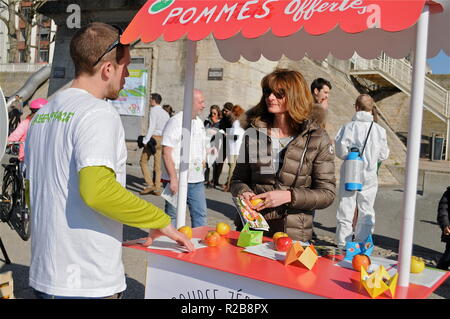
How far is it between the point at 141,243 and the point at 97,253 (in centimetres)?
83

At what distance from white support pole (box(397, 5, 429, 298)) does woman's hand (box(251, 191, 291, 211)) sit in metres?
0.83

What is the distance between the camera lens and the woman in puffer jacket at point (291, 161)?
301 centimetres

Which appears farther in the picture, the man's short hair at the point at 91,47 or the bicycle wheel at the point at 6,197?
the bicycle wheel at the point at 6,197

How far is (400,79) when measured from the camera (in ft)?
64.1

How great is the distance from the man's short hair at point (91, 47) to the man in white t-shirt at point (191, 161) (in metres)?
2.89

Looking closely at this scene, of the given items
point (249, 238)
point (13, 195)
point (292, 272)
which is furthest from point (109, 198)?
point (13, 195)

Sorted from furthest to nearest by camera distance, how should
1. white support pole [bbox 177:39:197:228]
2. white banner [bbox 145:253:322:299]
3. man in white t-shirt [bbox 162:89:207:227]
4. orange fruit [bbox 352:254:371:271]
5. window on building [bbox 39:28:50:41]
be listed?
window on building [bbox 39:28:50:41]
man in white t-shirt [bbox 162:89:207:227]
white support pole [bbox 177:39:197:228]
orange fruit [bbox 352:254:371:271]
white banner [bbox 145:253:322:299]

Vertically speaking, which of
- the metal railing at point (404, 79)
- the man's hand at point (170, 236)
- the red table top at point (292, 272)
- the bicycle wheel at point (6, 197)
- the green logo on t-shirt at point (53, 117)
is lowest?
the bicycle wheel at point (6, 197)

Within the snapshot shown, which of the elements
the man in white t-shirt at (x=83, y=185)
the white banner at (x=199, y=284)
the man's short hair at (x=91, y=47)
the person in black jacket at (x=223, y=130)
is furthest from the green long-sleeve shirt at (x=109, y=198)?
the person in black jacket at (x=223, y=130)

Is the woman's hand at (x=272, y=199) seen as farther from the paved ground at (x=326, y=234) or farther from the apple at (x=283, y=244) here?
the paved ground at (x=326, y=234)

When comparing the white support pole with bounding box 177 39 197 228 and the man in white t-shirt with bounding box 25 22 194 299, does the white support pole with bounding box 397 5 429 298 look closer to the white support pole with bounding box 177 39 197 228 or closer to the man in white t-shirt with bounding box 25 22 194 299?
the man in white t-shirt with bounding box 25 22 194 299

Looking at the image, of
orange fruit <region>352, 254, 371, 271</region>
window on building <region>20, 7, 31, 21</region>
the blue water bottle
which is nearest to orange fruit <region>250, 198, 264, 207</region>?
orange fruit <region>352, 254, 371, 271</region>

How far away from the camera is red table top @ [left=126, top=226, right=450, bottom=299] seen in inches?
82.9
